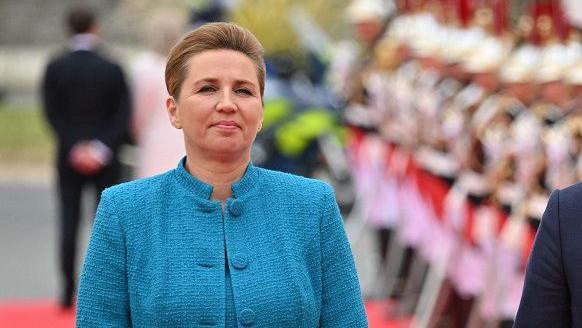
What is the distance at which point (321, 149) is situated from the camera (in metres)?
14.8

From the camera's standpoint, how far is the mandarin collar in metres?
3.64

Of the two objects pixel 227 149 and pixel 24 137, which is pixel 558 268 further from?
pixel 24 137

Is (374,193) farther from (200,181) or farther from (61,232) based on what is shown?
(200,181)

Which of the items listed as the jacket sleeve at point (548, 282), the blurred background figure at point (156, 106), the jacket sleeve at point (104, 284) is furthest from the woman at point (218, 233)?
the blurred background figure at point (156, 106)

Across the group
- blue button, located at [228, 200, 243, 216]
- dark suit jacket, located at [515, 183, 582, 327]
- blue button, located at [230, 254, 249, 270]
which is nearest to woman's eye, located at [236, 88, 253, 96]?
blue button, located at [228, 200, 243, 216]

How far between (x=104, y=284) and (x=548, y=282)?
833mm

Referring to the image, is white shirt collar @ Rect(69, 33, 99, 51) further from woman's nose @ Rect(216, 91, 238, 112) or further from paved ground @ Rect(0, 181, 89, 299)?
woman's nose @ Rect(216, 91, 238, 112)

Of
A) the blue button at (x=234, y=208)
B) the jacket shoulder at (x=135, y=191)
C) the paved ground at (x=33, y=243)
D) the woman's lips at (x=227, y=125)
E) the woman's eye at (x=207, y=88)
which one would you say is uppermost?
the paved ground at (x=33, y=243)

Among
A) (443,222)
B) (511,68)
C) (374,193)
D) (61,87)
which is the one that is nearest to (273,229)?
(511,68)

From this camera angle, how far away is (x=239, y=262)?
11.8 feet

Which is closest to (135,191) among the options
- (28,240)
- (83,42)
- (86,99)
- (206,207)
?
(206,207)

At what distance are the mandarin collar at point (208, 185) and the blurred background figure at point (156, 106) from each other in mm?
4401

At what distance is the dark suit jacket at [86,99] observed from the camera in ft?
32.8

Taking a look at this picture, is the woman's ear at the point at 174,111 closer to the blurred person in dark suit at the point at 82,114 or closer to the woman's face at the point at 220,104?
the woman's face at the point at 220,104
